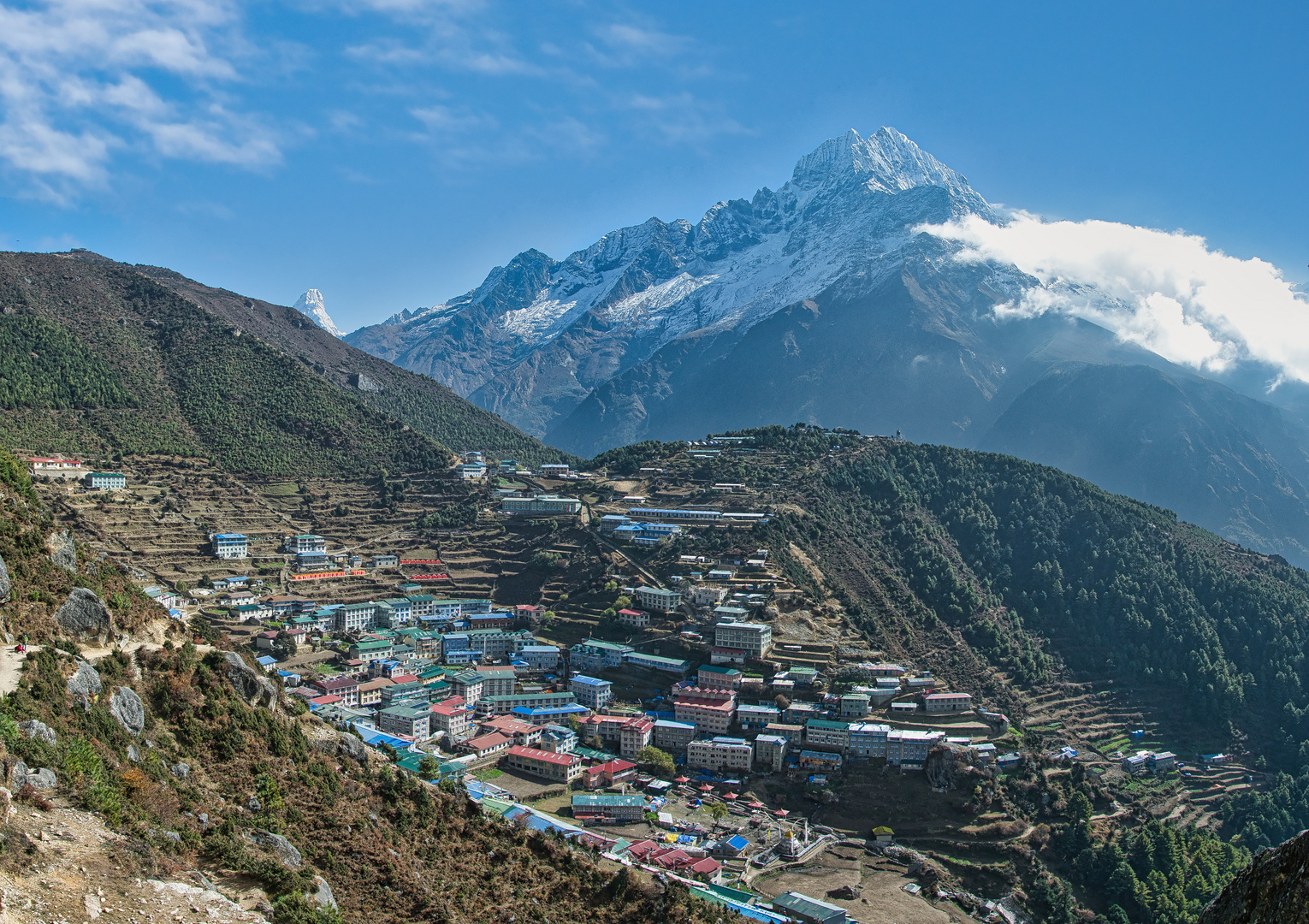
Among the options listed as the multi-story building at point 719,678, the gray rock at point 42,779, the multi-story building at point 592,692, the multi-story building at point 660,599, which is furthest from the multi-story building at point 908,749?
→ the gray rock at point 42,779

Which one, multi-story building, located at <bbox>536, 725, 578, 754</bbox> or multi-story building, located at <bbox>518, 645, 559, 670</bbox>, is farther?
multi-story building, located at <bbox>518, 645, 559, 670</bbox>

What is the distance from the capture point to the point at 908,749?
50.3 metres

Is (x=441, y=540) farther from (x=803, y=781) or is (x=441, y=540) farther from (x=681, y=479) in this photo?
(x=803, y=781)

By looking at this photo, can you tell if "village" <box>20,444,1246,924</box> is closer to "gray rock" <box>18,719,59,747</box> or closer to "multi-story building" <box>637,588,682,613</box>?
"multi-story building" <box>637,588,682,613</box>

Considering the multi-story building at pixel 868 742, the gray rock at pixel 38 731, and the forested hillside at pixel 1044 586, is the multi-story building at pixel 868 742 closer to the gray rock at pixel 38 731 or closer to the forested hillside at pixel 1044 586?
the forested hillside at pixel 1044 586

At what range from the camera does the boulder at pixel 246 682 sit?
25.7 meters

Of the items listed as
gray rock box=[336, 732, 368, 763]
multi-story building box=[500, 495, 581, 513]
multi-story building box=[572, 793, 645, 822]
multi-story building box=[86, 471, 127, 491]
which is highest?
multi-story building box=[500, 495, 581, 513]

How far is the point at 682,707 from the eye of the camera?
55938 mm

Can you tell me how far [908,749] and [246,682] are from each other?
37.2 meters

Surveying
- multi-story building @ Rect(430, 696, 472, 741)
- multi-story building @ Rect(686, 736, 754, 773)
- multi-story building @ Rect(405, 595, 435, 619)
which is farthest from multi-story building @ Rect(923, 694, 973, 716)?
multi-story building @ Rect(405, 595, 435, 619)

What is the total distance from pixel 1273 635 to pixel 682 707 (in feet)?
164

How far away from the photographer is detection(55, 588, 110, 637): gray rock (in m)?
23.2

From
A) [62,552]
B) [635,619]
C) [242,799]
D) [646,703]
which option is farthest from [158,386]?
[242,799]

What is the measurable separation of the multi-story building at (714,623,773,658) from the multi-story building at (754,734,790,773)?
339 inches
